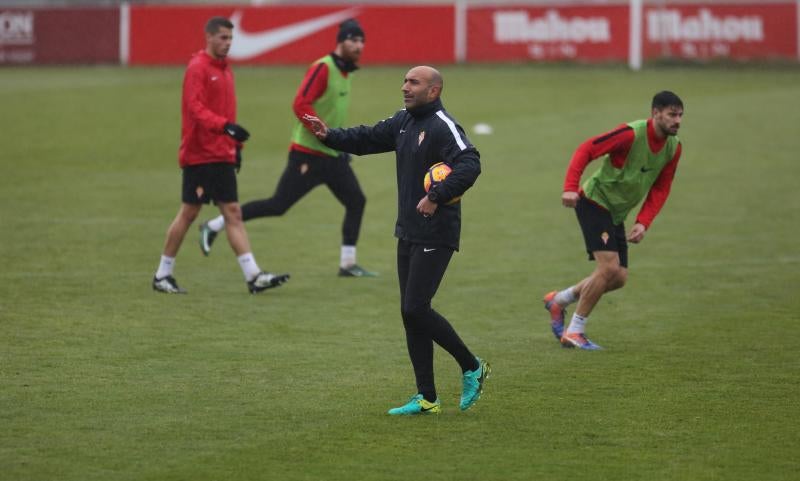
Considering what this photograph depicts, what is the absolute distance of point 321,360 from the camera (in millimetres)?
10039

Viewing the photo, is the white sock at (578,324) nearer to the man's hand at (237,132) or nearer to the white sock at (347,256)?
the man's hand at (237,132)

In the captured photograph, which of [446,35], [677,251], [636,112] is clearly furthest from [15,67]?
[677,251]

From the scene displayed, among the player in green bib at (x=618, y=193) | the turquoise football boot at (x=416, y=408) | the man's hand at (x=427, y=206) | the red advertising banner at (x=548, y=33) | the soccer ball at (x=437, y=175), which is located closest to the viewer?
the man's hand at (x=427, y=206)

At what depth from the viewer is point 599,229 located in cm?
1056

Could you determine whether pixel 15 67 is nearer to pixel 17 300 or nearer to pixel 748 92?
pixel 748 92

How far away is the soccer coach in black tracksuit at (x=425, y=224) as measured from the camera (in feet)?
27.3

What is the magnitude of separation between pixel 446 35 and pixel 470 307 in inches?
1080

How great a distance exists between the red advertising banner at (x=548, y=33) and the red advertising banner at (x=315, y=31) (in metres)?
0.93

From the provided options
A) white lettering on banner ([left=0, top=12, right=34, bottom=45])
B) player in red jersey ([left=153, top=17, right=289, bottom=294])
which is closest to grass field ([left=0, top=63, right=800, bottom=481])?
player in red jersey ([left=153, top=17, right=289, bottom=294])

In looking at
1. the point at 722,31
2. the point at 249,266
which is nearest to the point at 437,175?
the point at 249,266

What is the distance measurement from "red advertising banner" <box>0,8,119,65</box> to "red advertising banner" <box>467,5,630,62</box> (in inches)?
427

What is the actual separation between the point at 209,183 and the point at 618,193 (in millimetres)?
4070

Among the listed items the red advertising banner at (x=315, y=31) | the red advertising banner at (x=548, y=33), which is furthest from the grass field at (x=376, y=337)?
the red advertising banner at (x=315, y=31)

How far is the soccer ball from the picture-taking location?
26.8 feet
